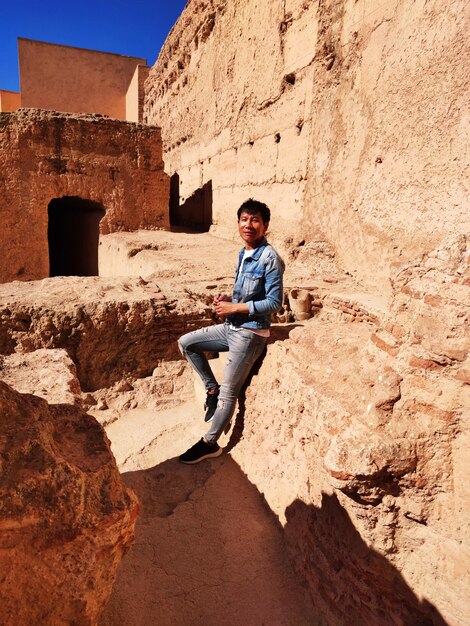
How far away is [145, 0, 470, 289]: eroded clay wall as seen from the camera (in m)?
3.86

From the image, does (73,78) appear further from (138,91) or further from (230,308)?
(230,308)

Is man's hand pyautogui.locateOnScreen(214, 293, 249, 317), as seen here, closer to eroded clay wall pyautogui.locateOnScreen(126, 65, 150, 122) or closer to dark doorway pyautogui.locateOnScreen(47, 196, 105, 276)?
dark doorway pyautogui.locateOnScreen(47, 196, 105, 276)

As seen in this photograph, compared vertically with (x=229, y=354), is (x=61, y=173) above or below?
above

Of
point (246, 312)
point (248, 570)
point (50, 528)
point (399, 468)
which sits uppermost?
point (246, 312)

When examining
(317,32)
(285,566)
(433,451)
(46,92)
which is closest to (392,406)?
(433,451)

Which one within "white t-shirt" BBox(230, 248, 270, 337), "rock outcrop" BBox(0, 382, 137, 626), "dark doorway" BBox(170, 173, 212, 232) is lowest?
"rock outcrop" BBox(0, 382, 137, 626)

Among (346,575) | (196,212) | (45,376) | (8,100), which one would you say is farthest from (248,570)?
(8,100)

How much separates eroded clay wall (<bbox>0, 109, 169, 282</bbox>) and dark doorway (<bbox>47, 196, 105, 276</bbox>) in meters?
0.67

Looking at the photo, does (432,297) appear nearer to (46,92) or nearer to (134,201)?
(134,201)

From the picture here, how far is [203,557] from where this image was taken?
2375mm

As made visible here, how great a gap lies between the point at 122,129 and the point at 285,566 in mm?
8237

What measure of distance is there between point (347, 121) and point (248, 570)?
494cm

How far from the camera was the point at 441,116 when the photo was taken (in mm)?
3840

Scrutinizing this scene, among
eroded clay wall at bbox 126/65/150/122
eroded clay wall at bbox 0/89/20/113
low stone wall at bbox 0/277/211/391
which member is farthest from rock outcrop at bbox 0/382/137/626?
eroded clay wall at bbox 0/89/20/113
